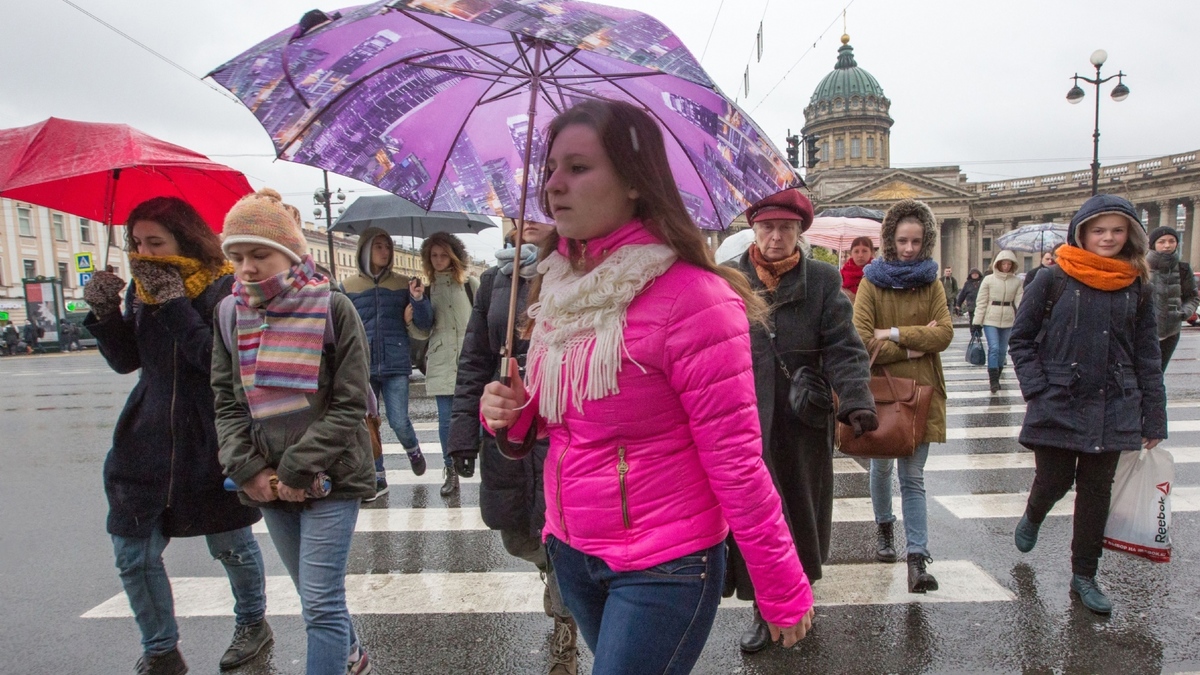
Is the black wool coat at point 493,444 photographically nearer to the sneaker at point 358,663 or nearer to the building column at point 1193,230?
the sneaker at point 358,663

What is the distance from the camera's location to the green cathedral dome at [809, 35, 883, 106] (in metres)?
82.9

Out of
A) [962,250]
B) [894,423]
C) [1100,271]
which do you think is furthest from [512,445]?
[962,250]

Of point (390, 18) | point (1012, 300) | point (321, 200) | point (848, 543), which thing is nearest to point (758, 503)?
point (390, 18)

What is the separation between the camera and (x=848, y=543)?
481 centimetres

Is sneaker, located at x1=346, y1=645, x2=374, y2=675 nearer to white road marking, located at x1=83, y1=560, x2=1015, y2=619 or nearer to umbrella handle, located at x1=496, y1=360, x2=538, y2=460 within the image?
white road marking, located at x1=83, y1=560, x2=1015, y2=619

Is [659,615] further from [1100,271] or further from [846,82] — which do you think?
[846,82]

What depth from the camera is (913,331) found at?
4145 millimetres

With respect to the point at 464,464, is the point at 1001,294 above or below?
above

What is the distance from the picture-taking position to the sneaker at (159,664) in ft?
9.95

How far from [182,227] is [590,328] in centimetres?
213

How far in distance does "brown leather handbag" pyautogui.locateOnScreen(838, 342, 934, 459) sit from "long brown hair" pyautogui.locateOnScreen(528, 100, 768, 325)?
2.42m

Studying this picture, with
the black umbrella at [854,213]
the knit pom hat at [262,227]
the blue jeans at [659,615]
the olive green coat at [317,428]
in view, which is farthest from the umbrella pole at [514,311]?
the black umbrella at [854,213]

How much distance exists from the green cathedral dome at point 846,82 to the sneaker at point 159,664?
88.7 meters

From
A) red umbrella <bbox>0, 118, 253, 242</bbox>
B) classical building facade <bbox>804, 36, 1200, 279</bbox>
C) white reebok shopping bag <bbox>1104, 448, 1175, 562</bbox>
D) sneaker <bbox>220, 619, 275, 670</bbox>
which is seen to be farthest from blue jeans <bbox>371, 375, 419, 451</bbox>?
classical building facade <bbox>804, 36, 1200, 279</bbox>
